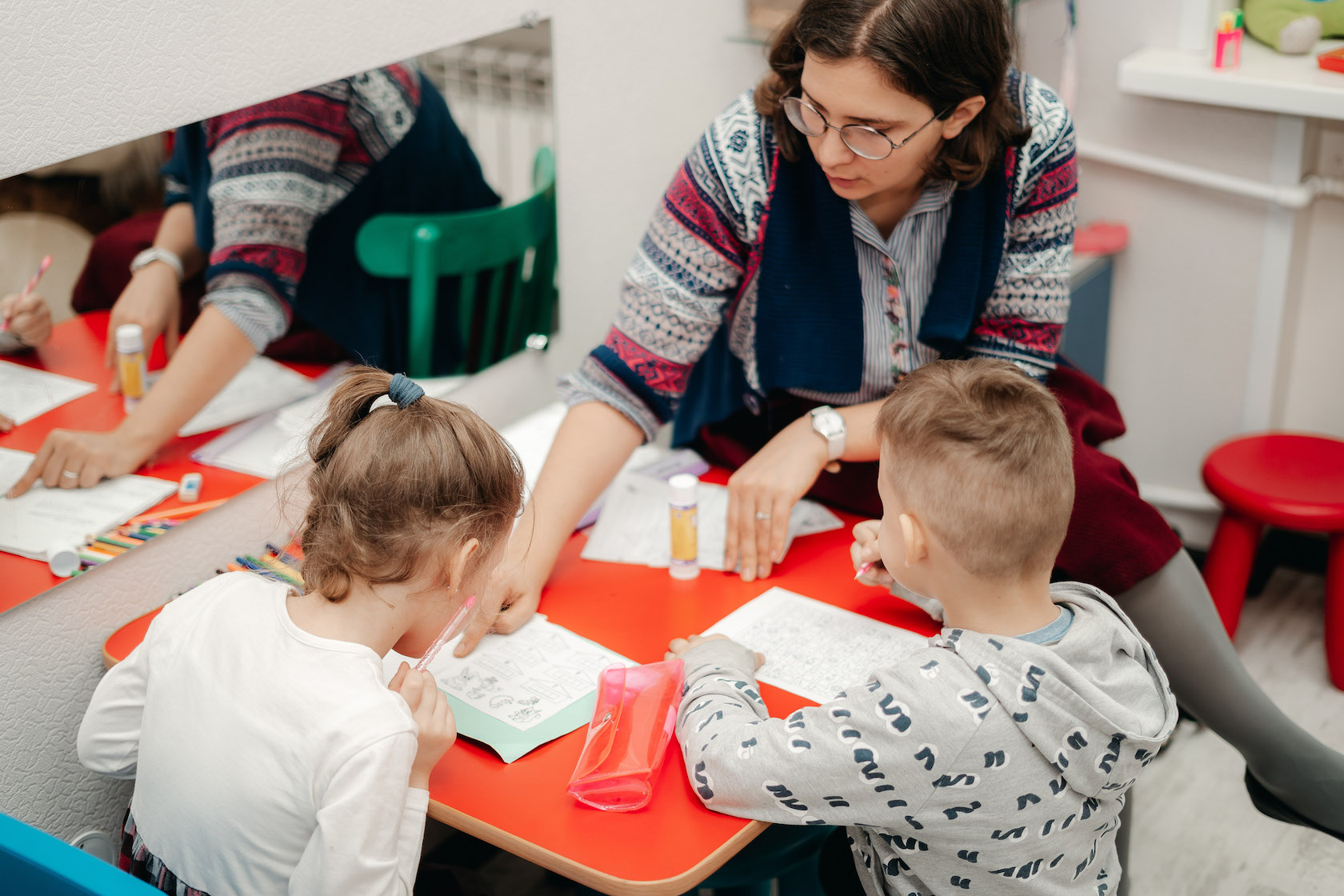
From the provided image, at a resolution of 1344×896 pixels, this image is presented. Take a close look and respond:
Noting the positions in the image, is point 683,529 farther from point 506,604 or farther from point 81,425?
point 81,425

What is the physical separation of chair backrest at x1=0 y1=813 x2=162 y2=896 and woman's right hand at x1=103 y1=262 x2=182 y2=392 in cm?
68

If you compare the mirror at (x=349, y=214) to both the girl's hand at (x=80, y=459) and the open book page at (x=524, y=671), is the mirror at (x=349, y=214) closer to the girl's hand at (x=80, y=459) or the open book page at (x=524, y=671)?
the girl's hand at (x=80, y=459)

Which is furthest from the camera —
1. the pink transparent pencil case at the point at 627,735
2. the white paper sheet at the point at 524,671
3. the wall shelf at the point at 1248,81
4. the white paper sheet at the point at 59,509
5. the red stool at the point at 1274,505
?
the red stool at the point at 1274,505

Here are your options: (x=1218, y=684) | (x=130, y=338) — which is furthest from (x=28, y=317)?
(x=1218, y=684)

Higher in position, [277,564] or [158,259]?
[158,259]

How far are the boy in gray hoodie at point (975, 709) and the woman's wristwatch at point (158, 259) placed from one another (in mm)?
898

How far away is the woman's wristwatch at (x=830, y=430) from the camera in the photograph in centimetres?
153

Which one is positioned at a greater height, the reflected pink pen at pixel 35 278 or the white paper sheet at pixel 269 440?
the reflected pink pen at pixel 35 278

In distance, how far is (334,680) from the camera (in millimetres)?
1066

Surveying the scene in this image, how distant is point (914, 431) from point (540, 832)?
20.1 inches

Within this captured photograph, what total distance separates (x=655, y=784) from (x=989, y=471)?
1.44 feet

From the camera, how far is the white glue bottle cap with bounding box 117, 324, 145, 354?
4.91ft

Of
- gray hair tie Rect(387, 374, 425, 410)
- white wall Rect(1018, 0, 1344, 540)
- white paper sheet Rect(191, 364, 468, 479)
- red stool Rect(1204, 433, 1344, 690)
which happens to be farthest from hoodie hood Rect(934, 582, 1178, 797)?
white wall Rect(1018, 0, 1344, 540)

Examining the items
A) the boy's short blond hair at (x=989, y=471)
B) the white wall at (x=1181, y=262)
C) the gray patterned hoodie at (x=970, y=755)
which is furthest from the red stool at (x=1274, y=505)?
the boy's short blond hair at (x=989, y=471)
